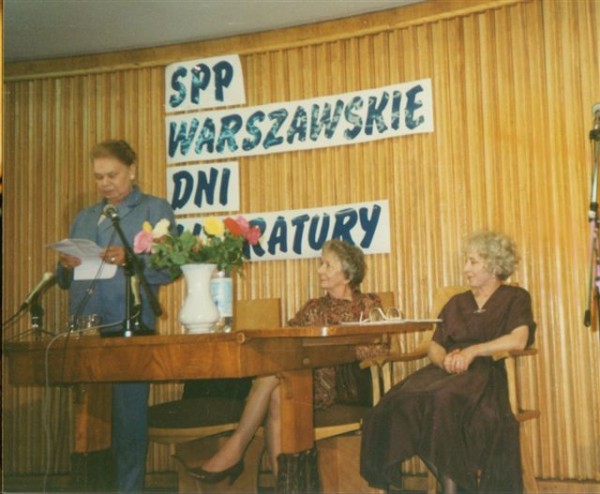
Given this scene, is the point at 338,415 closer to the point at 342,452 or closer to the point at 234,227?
the point at 342,452

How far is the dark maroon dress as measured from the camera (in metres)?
2.35

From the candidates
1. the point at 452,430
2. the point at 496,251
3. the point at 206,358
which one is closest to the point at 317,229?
the point at 496,251

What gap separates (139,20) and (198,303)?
82.6 inches

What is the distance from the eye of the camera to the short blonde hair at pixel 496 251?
2893 mm

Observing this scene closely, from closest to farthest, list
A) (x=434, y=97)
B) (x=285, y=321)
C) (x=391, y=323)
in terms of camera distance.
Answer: (x=391, y=323), (x=434, y=97), (x=285, y=321)

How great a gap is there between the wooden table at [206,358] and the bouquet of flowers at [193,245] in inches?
11.8

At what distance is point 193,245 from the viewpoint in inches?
81.9

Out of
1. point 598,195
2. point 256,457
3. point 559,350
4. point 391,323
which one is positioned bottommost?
point 256,457

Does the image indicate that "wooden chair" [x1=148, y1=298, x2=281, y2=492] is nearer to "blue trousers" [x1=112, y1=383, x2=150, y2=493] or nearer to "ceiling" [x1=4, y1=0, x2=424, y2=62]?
"blue trousers" [x1=112, y1=383, x2=150, y2=493]

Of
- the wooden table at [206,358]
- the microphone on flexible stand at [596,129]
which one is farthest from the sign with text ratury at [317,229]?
the wooden table at [206,358]

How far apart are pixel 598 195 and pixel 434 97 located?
920 millimetres

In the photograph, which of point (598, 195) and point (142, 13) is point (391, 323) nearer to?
point (598, 195)

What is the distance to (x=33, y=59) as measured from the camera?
3.79 meters

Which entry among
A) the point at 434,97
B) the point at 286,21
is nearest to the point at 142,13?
the point at 286,21
